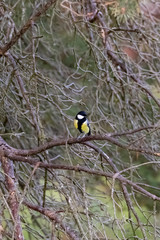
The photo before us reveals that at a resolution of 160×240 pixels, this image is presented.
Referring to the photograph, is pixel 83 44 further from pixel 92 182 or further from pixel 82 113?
pixel 92 182

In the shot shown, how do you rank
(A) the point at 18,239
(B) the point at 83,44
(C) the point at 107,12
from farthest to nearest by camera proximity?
1. (C) the point at 107,12
2. (B) the point at 83,44
3. (A) the point at 18,239

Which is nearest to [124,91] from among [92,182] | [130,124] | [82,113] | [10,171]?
[130,124]

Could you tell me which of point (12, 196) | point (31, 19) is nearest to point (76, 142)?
point (12, 196)

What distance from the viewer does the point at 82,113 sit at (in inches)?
A: 138

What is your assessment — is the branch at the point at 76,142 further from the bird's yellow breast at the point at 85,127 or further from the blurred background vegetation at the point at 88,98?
the bird's yellow breast at the point at 85,127

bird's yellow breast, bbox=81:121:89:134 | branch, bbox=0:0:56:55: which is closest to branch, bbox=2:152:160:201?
bird's yellow breast, bbox=81:121:89:134

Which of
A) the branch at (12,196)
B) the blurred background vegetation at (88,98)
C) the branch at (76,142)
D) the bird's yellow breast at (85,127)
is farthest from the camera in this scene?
the bird's yellow breast at (85,127)

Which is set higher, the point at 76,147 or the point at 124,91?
the point at 124,91

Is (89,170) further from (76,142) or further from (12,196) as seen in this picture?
(12,196)

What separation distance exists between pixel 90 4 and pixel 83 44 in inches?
19.4

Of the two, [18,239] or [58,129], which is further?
[58,129]

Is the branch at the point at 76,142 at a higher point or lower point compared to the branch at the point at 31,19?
lower

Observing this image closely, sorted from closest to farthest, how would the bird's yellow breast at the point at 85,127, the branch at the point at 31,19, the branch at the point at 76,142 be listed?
1. the branch at the point at 76,142
2. the branch at the point at 31,19
3. the bird's yellow breast at the point at 85,127

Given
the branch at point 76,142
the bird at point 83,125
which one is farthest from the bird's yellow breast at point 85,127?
the branch at point 76,142
